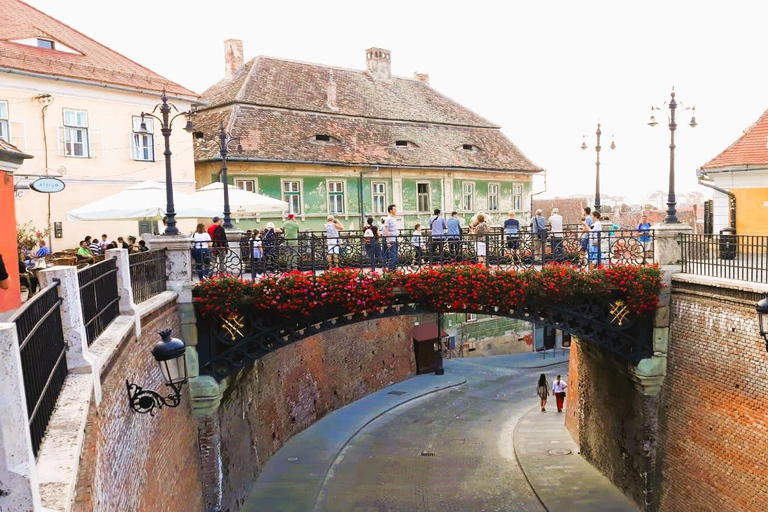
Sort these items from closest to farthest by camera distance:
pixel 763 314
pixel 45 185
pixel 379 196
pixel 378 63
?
pixel 763 314 → pixel 45 185 → pixel 379 196 → pixel 378 63

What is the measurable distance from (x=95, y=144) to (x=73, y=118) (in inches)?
41.5

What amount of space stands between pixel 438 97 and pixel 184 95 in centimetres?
1932

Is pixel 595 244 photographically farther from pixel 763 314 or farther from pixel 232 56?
pixel 232 56

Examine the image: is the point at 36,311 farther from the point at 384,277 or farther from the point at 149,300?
the point at 384,277

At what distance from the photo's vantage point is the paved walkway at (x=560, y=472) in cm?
1722

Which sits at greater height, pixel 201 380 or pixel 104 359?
pixel 104 359

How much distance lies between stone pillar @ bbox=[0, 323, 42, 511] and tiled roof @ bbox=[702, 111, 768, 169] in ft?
65.7

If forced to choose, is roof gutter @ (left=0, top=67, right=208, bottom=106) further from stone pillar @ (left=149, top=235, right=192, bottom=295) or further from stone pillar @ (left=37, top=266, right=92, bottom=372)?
stone pillar @ (left=37, top=266, right=92, bottom=372)

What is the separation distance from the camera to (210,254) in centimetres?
1436

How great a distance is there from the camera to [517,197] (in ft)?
127

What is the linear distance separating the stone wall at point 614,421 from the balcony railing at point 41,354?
13.2m

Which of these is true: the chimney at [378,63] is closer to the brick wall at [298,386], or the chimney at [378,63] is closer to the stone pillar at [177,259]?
the brick wall at [298,386]

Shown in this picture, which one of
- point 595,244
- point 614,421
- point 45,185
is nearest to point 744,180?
point 595,244

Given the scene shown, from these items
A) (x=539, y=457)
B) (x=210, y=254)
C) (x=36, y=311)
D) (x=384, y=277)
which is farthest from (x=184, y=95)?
(x=36, y=311)
